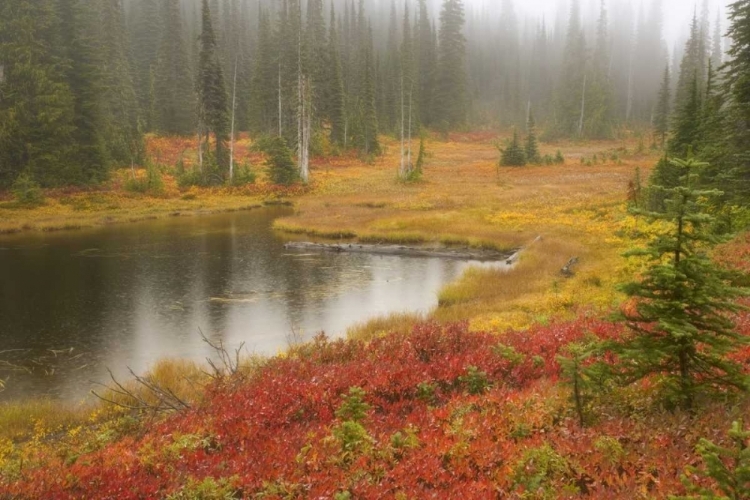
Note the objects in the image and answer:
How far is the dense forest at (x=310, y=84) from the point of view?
40.4 metres

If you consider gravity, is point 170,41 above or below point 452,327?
above

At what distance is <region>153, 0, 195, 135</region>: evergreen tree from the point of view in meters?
70.2

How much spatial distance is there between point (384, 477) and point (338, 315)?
12496 mm

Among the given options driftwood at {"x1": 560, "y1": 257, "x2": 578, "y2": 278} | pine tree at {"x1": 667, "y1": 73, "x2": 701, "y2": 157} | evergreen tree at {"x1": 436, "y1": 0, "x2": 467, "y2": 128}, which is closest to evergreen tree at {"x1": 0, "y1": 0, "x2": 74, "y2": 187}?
driftwood at {"x1": 560, "y1": 257, "x2": 578, "y2": 278}

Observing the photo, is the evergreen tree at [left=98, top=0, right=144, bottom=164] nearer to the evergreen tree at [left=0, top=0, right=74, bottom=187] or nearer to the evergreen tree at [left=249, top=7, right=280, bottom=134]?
the evergreen tree at [left=0, top=0, right=74, bottom=187]

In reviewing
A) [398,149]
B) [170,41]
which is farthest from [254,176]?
[170,41]

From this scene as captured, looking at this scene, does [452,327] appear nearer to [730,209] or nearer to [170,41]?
[730,209]

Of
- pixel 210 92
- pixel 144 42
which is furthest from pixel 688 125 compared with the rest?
pixel 144 42

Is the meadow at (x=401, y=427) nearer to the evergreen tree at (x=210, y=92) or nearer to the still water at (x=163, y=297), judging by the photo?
the still water at (x=163, y=297)

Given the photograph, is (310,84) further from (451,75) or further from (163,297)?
(451,75)

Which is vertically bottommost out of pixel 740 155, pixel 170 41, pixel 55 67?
pixel 740 155

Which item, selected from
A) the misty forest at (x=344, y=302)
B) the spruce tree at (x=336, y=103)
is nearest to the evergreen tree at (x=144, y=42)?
the misty forest at (x=344, y=302)

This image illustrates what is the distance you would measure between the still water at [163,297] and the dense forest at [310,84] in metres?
13.0

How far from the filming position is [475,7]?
626ft
